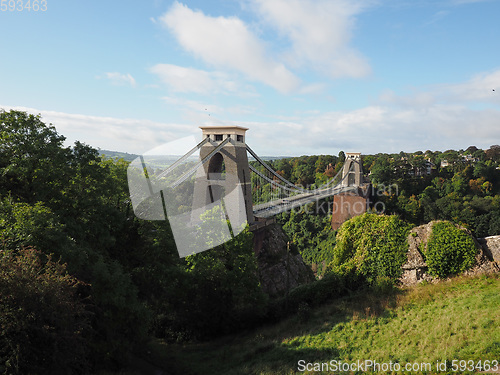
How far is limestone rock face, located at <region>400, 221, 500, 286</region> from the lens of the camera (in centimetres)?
914

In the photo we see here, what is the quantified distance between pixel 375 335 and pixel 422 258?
3.49 m

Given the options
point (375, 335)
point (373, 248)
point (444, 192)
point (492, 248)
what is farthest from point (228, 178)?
point (444, 192)

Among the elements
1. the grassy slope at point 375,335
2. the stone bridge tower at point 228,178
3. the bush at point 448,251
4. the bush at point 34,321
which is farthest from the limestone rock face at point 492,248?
the bush at point 34,321

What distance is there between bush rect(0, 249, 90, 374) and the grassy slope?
413cm

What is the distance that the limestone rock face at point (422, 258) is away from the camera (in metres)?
9.14

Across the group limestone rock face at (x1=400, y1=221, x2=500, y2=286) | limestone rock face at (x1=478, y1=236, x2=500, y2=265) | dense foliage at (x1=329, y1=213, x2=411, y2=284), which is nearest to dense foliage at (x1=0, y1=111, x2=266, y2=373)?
dense foliage at (x1=329, y1=213, x2=411, y2=284)

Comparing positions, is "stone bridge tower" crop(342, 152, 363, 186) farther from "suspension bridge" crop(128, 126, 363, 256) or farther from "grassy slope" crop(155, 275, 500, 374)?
"grassy slope" crop(155, 275, 500, 374)

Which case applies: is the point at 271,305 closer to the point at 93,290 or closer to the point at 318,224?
the point at 93,290

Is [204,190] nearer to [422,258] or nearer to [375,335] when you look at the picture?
[422,258]

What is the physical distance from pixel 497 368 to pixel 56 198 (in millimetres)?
10801

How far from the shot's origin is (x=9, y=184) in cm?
835

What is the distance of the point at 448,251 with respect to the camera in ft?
30.9

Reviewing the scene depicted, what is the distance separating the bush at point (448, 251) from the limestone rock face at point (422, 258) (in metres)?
0.18

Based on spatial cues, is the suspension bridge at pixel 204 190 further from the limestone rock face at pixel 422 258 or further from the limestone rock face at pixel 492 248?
the limestone rock face at pixel 492 248
